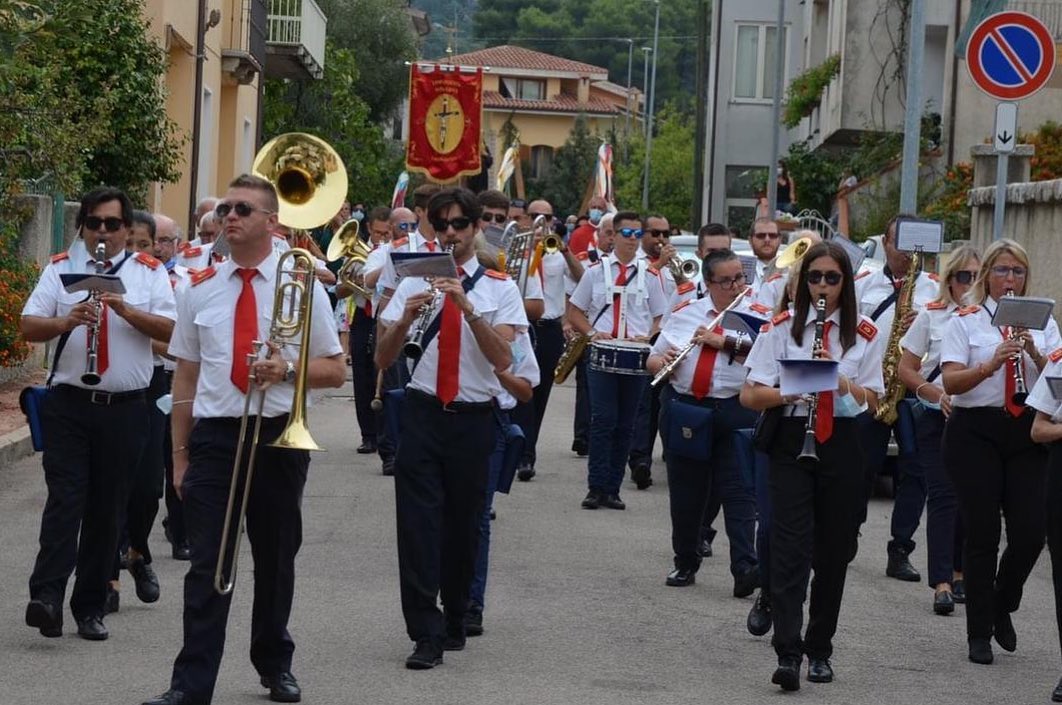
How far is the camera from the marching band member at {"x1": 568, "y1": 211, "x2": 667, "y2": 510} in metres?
13.6

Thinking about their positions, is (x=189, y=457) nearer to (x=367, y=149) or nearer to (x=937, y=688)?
(x=937, y=688)

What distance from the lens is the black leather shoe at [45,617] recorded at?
833cm

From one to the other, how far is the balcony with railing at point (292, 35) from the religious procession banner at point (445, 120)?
11.0 metres

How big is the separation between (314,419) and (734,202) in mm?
38626

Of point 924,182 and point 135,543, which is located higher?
point 924,182

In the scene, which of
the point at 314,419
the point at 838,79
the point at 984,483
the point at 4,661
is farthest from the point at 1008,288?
the point at 838,79

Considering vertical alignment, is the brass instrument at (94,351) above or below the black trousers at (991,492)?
above

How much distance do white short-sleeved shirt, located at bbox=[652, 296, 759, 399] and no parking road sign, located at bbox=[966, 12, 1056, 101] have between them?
3218 mm

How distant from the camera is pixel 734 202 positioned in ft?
185

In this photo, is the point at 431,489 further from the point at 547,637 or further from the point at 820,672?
the point at 820,672

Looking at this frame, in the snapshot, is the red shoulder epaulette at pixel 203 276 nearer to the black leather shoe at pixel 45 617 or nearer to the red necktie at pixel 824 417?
the black leather shoe at pixel 45 617

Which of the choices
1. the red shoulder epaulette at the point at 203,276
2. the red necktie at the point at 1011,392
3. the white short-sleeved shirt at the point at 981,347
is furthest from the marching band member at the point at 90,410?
the red necktie at the point at 1011,392

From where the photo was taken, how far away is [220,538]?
7020 millimetres

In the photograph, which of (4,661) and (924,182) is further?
(924,182)
